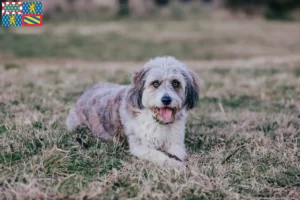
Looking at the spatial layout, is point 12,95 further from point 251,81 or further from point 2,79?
point 251,81

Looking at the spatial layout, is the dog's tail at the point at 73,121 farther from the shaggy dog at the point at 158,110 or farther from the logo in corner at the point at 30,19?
the logo in corner at the point at 30,19

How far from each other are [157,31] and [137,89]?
18.1 metres

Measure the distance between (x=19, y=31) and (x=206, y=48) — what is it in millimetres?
8347

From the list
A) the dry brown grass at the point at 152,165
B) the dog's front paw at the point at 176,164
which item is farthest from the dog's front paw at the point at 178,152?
the dog's front paw at the point at 176,164

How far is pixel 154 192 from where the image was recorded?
412 centimetres

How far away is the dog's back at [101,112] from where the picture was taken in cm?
593

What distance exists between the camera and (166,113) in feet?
17.6

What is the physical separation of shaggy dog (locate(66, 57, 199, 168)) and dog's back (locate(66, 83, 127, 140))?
89 mm

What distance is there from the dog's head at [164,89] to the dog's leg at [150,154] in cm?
37

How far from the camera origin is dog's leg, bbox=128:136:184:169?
16.4 ft

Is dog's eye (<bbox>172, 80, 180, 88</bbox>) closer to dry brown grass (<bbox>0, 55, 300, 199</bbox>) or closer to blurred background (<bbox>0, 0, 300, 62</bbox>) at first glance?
dry brown grass (<bbox>0, 55, 300, 199</bbox>)

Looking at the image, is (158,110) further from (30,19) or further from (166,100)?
(30,19)

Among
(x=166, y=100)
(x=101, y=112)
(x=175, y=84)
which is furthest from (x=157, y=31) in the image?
(x=166, y=100)

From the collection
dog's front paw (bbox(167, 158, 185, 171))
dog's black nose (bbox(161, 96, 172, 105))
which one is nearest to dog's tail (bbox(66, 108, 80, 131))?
dog's black nose (bbox(161, 96, 172, 105))
